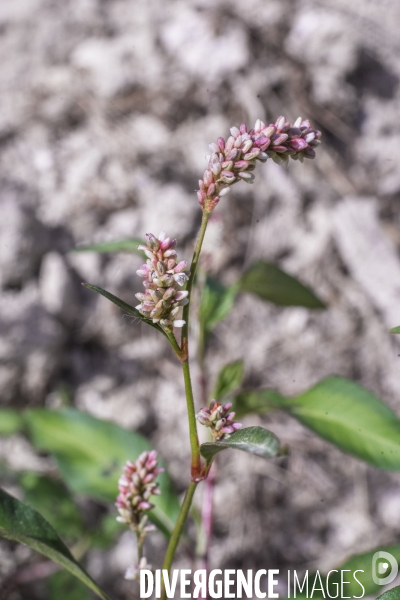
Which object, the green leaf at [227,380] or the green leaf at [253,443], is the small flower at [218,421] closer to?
the green leaf at [253,443]

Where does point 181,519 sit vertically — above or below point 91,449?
below

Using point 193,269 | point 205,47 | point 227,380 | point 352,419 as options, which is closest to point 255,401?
point 227,380

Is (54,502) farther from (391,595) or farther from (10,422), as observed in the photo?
(391,595)

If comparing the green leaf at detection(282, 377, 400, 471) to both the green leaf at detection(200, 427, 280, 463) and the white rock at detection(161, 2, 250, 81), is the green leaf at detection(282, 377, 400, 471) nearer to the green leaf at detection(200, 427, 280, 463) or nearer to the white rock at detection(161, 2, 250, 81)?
the green leaf at detection(200, 427, 280, 463)

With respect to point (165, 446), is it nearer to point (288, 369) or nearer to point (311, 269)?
point (288, 369)

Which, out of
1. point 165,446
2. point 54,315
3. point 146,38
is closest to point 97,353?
point 54,315

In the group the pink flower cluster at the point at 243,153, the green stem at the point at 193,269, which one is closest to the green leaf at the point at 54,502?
the green stem at the point at 193,269
